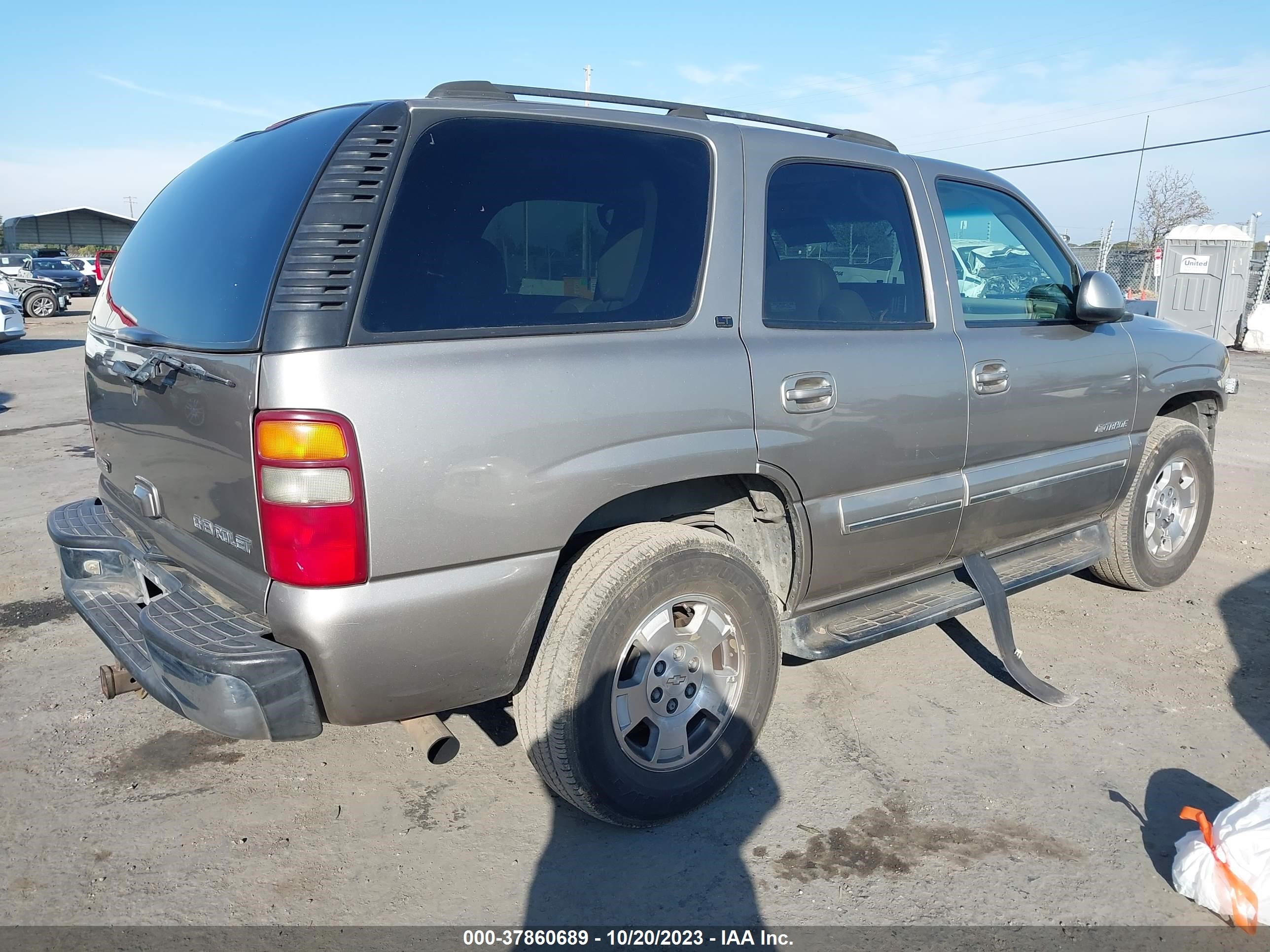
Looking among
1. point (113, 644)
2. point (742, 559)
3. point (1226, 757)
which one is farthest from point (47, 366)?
point (1226, 757)

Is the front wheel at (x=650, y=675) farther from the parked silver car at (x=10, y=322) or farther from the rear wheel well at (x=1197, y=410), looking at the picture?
the parked silver car at (x=10, y=322)

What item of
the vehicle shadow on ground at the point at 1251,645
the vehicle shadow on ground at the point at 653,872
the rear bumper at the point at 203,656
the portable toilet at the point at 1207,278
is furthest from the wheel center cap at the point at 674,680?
the portable toilet at the point at 1207,278

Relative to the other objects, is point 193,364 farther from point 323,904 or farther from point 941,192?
point 941,192

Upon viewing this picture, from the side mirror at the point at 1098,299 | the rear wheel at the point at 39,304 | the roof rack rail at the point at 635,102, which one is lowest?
the rear wheel at the point at 39,304

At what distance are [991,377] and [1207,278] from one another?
50.4 feet

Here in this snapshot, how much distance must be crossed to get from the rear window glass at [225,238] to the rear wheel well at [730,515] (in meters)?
1.07

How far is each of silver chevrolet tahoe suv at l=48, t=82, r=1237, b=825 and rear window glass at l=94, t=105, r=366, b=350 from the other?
0.05 ft

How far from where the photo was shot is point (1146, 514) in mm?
4641

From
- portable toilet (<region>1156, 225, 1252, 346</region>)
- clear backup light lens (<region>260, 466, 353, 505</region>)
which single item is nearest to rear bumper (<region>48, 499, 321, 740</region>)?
clear backup light lens (<region>260, 466, 353, 505</region>)

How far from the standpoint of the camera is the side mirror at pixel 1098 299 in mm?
3773

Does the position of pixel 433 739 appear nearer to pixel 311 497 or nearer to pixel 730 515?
pixel 311 497

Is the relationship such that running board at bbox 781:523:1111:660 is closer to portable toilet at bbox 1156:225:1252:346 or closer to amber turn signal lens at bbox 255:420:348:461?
amber turn signal lens at bbox 255:420:348:461

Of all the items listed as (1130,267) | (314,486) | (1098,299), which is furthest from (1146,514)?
(1130,267)

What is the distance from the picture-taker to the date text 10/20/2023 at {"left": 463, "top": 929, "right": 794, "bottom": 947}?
238cm
